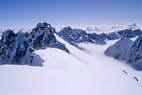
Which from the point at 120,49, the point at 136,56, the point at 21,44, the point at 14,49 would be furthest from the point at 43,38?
the point at 120,49

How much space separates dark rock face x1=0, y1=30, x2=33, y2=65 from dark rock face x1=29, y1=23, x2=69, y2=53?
896 centimetres

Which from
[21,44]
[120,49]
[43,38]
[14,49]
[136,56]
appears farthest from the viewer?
[120,49]

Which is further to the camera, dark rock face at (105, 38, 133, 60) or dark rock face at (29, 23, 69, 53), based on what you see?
dark rock face at (105, 38, 133, 60)

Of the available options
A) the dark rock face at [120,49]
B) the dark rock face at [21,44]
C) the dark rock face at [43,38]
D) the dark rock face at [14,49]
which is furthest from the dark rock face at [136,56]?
the dark rock face at [14,49]

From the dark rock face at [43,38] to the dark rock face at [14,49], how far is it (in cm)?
896

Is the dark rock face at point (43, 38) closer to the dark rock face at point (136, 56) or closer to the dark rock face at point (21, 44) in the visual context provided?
the dark rock face at point (21, 44)

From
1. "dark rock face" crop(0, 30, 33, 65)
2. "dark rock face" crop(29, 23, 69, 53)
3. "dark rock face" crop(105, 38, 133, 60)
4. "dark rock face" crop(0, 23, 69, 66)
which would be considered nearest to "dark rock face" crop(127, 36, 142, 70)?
"dark rock face" crop(105, 38, 133, 60)

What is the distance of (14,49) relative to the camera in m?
82.8

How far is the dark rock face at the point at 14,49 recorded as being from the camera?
75.6 m

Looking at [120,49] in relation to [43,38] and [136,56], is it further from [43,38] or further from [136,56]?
[43,38]

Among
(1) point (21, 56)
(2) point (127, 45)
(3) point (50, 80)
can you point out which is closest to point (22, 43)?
(1) point (21, 56)

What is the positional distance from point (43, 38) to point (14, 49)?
21.4 m

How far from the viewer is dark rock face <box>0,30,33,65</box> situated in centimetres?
7556

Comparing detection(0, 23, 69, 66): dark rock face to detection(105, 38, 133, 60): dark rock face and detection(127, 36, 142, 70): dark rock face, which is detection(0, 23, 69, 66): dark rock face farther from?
detection(105, 38, 133, 60): dark rock face
